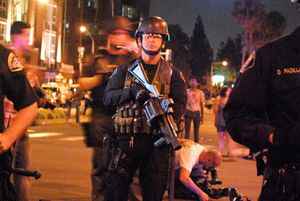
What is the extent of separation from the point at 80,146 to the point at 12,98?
13497 mm

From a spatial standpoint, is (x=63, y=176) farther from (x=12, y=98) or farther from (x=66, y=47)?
(x=66, y=47)

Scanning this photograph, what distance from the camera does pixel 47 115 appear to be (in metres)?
30.4

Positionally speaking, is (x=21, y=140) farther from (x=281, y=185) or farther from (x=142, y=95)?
(x=281, y=185)

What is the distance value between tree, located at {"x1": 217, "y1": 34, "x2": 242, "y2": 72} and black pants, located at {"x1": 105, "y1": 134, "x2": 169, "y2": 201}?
4451 inches

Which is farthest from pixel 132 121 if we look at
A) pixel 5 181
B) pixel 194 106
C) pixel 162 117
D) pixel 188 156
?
pixel 194 106

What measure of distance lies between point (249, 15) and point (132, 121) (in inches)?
2784

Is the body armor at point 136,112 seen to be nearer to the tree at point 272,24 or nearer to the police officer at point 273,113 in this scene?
the police officer at point 273,113

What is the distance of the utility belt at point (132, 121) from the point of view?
514 centimetres

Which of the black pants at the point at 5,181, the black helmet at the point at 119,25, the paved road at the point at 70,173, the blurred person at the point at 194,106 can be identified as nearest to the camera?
the black pants at the point at 5,181

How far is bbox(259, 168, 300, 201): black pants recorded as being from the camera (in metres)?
2.81

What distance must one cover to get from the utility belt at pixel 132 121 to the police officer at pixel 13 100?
171 cm

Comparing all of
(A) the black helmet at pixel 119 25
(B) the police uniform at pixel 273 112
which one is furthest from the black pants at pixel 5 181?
(A) the black helmet at pixel 119 25

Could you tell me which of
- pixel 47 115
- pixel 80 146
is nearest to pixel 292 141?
pixel 80 146

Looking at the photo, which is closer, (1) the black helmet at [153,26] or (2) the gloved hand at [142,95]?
(2) the gloved hand at [142,95]
